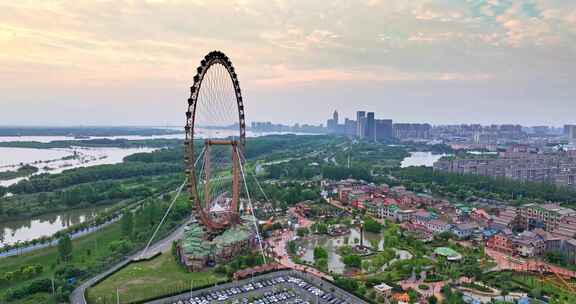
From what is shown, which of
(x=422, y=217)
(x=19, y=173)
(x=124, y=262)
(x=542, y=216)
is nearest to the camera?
(x=124, y=262)

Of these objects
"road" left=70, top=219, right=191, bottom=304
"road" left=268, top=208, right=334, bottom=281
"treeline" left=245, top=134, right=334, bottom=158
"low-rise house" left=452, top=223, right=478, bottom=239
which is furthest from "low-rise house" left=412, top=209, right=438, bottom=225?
"treeline" left=245, top=134, right=334, bottom=158

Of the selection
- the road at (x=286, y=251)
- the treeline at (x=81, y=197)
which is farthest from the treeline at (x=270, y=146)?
the road at (x=286, y=251)

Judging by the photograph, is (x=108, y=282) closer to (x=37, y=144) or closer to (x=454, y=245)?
(x=454, y=245)

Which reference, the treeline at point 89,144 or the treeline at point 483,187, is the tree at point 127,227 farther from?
the treeline at point 89,144

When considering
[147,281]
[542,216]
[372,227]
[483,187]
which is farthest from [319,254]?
[483,187]

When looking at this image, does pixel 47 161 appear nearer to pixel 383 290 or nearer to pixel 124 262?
pixel 124 262

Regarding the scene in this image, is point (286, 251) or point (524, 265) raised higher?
point (286, 251)

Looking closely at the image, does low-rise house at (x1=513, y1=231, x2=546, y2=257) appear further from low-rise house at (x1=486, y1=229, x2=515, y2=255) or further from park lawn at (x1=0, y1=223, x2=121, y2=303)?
park lawn at (x1=0, y1=223, x2=121, y2=303)
